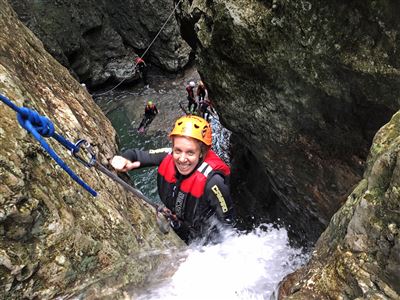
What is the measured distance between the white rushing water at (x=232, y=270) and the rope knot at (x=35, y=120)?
6.39ft

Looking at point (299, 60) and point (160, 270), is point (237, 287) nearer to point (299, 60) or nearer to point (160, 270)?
point (160, 270)

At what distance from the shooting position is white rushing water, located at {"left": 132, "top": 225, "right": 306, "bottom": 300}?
4.20 meters

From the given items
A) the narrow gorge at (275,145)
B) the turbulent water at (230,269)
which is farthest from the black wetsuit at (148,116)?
the turbulent water at (230,269)

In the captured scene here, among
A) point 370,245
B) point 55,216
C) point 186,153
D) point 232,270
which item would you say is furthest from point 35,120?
point 232,270

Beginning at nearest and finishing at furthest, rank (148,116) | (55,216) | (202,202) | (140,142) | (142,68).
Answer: (55,216) → (202,202) → (140,142) → (148,116) → (142,68)

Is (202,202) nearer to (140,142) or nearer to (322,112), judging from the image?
(322,112)

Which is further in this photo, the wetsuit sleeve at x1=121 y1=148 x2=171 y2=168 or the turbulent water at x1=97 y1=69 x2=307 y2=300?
the wetsuit sleeve at x1=121 y1=148 x2=171 y2=168

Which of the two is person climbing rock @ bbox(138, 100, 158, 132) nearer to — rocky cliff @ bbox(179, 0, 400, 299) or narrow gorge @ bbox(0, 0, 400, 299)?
narrow gorge @ bbox(0, 0, 400, 299)

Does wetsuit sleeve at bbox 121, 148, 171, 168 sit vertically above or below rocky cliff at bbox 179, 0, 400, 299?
below

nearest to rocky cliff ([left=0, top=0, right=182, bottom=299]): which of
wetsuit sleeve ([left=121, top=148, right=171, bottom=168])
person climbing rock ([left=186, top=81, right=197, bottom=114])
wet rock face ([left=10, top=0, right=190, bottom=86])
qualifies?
wetsuit sleeve ([left=121, top=148, right=171, bottom=168])

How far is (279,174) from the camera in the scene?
7457 millimetres

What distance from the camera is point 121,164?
5449 millimetres

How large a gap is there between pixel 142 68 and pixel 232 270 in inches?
875

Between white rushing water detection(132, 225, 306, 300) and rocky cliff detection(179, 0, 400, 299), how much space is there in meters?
0.89
